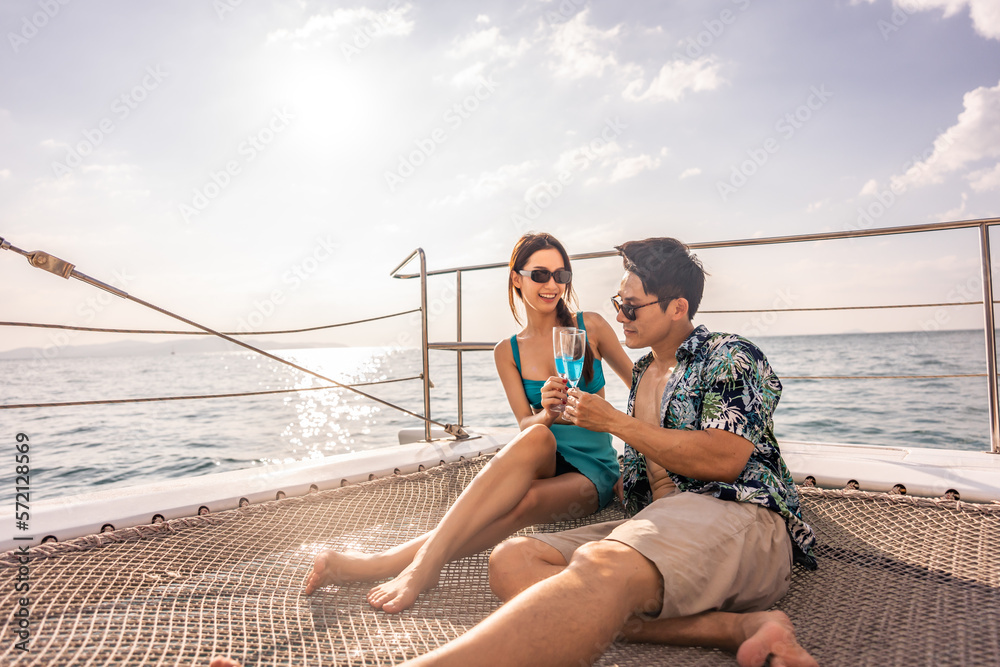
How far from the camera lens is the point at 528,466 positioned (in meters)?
1.67

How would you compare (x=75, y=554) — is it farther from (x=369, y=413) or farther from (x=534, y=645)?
(x=369, y=413)

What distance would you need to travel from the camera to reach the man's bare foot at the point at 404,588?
138cm

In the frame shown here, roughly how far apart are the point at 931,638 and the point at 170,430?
1286 cm

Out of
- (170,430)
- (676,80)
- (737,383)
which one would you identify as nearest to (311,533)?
(737,383)

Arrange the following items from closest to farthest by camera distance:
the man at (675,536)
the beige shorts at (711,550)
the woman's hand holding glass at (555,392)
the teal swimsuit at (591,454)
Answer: the man at (675,536) < the beige shorts at (711,550) < the woman's hand holding glass at (555,392) < the teal swimsuit at (591,454)

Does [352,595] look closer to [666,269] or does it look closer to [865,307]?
[666,269]

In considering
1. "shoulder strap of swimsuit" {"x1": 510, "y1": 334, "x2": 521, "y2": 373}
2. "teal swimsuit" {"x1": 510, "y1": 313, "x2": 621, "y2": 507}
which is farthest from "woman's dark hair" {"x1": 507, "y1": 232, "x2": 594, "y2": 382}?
"teal swimsuit" {"x1": 510, "y1": 313, "x2": 621, "y2": 507}

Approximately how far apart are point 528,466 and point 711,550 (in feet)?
2.04

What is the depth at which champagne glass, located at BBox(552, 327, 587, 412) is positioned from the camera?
1.55 metres

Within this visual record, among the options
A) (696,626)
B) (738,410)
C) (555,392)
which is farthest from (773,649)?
(555,392)

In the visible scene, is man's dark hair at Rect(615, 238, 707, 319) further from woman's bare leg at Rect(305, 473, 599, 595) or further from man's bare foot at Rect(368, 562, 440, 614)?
man's bare foot at Rect(368, 562, 440, 614)

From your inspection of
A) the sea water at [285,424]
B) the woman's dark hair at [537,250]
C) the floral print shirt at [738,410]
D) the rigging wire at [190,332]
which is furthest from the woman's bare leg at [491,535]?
the sea water at [285,424]

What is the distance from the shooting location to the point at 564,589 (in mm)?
994

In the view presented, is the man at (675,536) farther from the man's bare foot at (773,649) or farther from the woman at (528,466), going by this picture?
the woman at (528,466)
